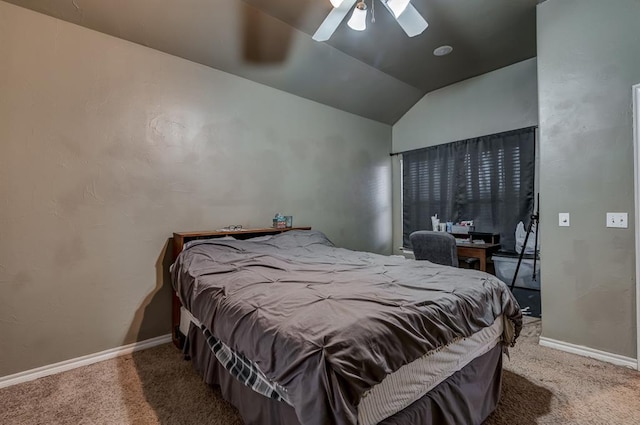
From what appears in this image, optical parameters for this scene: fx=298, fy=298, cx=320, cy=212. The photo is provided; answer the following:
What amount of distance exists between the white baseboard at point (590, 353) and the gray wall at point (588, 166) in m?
0.03

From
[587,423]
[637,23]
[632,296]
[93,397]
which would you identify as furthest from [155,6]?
[632,296]

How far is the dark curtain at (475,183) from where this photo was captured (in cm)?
335

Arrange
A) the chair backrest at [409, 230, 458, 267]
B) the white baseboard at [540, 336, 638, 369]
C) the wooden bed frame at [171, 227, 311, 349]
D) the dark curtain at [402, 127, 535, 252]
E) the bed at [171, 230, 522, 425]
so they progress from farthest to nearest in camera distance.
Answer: the dark curtain at [402, 127, 535, 252]
the chair backrest at [409, 230, 458, 267]
the wooden bed frame at [171, 227, 311, 349]
the white baseboard at [540, 336, 638, 369]
the bed at [171, 230, 522, 425]

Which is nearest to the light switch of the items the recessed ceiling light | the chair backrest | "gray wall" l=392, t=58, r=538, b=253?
the chair backrest

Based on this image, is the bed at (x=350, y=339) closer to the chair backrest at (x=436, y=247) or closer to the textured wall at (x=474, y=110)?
the chair backrest at (x=436, y=247)

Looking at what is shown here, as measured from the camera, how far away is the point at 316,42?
292 cm

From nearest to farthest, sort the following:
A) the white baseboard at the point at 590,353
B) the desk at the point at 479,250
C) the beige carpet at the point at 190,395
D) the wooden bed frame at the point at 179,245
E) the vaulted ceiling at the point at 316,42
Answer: the beige carpet at the point at 190,395 < the white baseboard at the point at 590,353 < the vaulted ceiling at the point at 316,42 < the wooden bed frame at the point at 179,245 < the desk at the point at 479,250

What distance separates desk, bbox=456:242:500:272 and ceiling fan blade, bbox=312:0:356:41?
8.44 feet

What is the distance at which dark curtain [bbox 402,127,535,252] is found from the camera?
335 cm

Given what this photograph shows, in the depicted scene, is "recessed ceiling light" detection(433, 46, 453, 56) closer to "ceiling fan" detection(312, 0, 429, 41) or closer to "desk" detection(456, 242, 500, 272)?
"ceiling fan" detection(312, 0, 429, 41)

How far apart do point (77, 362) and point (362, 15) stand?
10.5ft

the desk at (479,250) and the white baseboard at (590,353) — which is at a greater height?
the desk at (479,250)

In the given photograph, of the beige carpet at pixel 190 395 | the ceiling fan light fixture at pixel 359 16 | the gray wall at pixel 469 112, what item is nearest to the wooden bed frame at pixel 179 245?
the beige carpet at pixel 190 395

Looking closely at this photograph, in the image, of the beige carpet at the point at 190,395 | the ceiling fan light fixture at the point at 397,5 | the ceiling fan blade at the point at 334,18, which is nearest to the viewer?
the beige carpet at the point at 190,395
